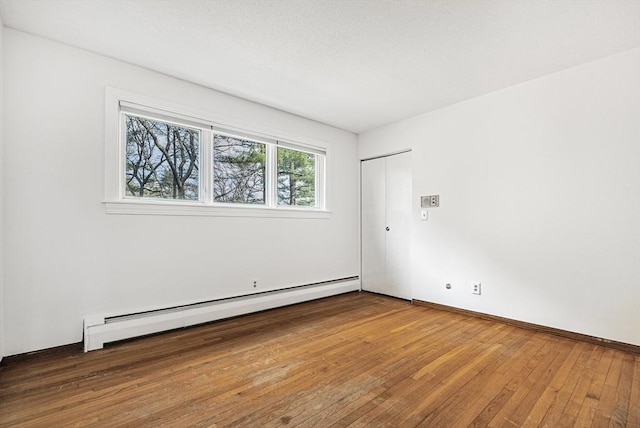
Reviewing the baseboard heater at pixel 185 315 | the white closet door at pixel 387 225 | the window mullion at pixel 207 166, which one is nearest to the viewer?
the baseboard heater at pixel 185 315

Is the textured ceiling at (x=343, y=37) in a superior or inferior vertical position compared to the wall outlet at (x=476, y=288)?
superior

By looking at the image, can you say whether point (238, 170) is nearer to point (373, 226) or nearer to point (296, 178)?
point (296, 178)

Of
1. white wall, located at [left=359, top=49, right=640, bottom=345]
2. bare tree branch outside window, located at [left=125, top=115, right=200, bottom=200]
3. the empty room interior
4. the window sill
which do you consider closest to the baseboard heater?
the empty room interior

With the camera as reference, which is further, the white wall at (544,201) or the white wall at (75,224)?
the white wall at (544,201)

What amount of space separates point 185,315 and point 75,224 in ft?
4.34

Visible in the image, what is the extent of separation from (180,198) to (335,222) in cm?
236

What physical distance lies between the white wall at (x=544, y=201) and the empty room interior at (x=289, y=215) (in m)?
0.02

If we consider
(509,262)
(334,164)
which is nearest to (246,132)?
(334,164)

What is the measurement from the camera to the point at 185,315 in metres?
3.08

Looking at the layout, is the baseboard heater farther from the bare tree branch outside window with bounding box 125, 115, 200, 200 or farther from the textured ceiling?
the textured ceiling

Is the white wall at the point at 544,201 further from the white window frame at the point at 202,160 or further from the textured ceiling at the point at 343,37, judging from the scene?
the white window frame at the point at 202,160

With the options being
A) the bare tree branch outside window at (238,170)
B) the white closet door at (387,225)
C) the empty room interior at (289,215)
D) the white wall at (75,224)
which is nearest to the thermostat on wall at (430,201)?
the empty room interior at (289,215)

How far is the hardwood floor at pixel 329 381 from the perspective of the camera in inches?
65.2

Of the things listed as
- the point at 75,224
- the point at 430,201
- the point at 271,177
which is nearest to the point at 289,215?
the point at 271,177
